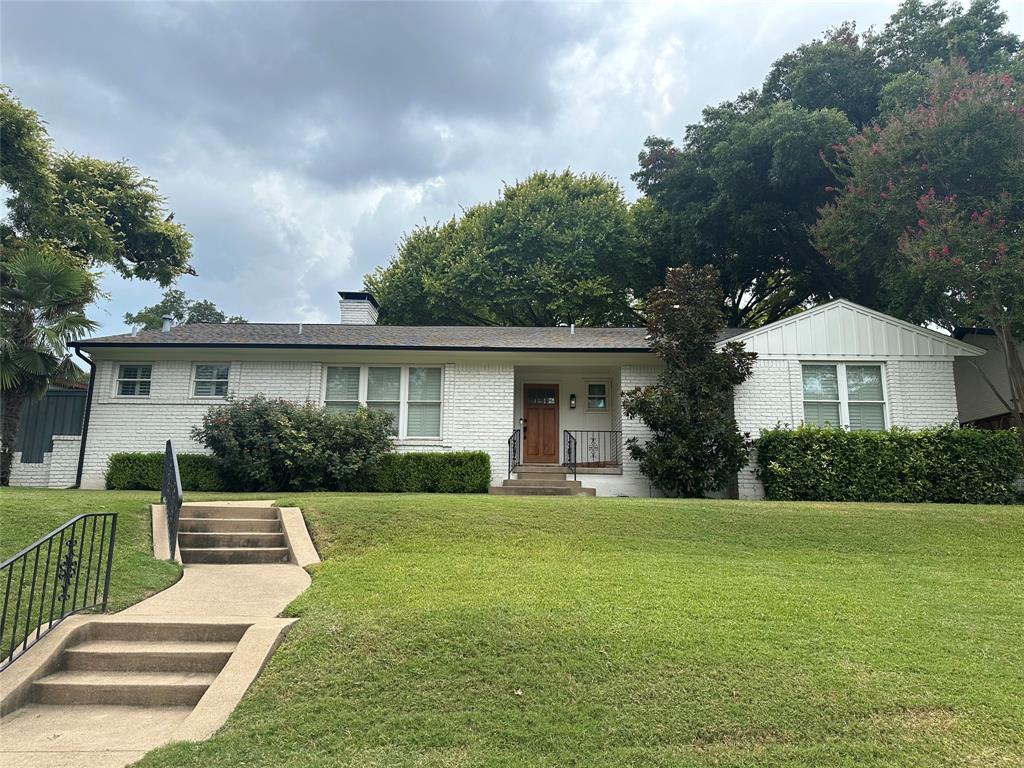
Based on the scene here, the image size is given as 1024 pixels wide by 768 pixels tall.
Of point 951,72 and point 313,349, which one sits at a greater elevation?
point 951,72

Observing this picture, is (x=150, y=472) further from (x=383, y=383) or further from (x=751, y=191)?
(x=751, y=191)

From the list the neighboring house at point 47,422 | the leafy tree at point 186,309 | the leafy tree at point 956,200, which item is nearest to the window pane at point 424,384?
the neighboring house at point 47,422

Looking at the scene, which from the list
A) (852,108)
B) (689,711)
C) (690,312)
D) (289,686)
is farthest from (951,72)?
(289,686)

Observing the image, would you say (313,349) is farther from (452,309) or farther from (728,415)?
(452,309)

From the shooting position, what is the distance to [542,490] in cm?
1229

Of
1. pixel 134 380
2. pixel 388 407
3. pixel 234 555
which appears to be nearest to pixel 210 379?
pixel 134 380

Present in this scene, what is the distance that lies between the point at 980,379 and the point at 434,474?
13.7 m

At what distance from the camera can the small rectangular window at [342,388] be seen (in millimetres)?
13844

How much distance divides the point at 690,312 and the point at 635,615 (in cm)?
840

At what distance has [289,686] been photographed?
3895mm

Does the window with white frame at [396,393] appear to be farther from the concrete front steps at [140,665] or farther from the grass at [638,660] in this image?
the concrete front steps at [140,665]

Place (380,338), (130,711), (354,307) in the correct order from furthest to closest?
1. (354,307)
2. (380,338)
3. (130,711)

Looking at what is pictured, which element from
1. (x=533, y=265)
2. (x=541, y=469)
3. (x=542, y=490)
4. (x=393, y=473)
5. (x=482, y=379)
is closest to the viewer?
(x=542, y=490)

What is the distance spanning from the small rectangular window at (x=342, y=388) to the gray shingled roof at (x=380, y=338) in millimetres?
750
